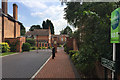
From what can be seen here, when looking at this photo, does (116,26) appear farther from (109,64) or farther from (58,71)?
(58,71)

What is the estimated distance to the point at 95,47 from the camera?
13.8 feet

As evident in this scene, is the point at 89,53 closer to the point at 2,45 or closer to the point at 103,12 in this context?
the point at 103,12

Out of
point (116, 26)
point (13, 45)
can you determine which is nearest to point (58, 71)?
point (116, 26)

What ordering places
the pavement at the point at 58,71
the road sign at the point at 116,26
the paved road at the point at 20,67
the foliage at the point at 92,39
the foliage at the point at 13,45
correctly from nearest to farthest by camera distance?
the road sign at the point at 116,26 → the foliage at the point at 92,39 → the pavement at the point at 58,71 → the paved road at the point at 20,67 → the foliage at the point at 13,45

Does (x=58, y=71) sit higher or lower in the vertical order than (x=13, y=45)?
lower

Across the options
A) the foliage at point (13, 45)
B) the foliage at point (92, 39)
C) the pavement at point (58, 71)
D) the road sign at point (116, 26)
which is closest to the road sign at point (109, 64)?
→ the foliage at point (92, 39)

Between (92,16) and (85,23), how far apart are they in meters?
0.42

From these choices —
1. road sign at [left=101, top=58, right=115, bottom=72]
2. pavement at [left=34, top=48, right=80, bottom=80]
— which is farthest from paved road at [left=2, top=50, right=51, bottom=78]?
road sign at [left=101, top=58, right=115, bottom=72]

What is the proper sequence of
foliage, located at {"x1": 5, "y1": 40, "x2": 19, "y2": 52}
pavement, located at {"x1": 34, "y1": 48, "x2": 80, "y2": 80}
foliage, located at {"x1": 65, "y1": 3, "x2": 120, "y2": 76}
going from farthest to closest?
foliage, located at {"x1": 5, "y1": 40, "x2": 19, "y2": 52} < pavement, located at {"x1": 34, "y1": 48, "x2": 80, "y2": 80} < foliage, located at {"x1": 65, "y1": 3, "x2": 120, "y2": 76}

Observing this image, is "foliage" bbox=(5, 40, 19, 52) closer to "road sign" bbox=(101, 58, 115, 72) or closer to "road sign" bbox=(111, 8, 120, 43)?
"road sign" bbox=(101, 58, 115, 72)

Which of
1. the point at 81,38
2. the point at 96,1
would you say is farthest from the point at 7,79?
the point at 96,1

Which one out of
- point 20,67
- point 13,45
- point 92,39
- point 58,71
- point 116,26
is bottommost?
point 20,67

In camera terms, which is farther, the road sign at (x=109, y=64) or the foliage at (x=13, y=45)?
the foliage at (x=13, y=45)

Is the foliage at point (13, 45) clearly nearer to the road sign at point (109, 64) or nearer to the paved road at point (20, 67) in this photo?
the paved road at point (20, 67)
